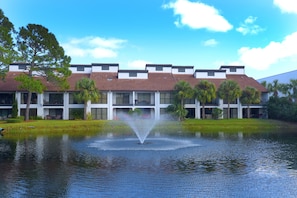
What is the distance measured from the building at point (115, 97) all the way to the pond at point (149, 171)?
91.3 feet

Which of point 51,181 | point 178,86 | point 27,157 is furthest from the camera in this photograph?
point 178,86

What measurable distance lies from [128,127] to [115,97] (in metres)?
12.7

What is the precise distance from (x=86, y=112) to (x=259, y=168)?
3658 centimetres

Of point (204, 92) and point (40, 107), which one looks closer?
point (204, 92)

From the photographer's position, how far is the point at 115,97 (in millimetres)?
51750

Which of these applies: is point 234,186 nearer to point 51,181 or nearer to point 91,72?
point 51,181

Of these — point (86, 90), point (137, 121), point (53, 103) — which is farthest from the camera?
point (53, 103)

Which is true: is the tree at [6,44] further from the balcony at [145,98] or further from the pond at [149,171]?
the balcony at [145,98]

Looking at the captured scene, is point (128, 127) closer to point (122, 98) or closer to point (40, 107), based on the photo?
point (122, 98)

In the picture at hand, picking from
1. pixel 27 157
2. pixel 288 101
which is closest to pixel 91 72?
pixel 288 101

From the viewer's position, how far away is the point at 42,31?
136ft

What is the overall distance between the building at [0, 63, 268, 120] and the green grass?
7.95 m

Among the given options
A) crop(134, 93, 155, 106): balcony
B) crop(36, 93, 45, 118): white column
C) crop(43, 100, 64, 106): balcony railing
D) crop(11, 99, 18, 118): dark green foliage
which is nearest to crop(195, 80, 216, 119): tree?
crop(134, 93, 155, 106): balcony

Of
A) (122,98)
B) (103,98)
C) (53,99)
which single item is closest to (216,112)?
(122,98)
